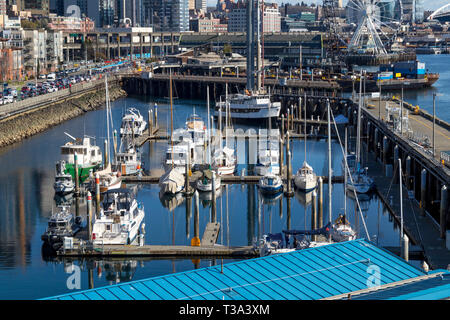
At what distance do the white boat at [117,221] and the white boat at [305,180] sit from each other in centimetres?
887

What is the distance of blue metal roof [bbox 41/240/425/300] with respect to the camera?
44.2 ft

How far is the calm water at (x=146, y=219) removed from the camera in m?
23.9

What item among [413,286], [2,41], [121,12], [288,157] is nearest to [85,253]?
[288,157]

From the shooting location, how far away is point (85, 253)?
25188mm

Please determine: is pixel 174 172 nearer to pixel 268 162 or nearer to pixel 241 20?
pixel 268 162

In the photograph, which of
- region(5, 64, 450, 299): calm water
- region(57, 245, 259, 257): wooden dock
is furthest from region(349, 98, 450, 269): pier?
region(57, 245, 259, 257): wooden dock

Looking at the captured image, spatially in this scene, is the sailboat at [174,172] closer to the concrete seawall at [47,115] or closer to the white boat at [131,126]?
the white boat at [131,126]

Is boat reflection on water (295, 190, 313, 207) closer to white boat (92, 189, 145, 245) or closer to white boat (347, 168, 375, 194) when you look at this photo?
white boat (347, 168, 375, 194)

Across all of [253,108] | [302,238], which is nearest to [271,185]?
[302,238]

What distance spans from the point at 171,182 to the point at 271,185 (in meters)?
4.34

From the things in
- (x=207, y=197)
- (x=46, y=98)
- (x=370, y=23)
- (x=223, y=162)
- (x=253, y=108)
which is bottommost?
(x=207, y=197)

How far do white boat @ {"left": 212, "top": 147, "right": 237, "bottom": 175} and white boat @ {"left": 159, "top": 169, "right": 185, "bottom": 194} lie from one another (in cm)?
274

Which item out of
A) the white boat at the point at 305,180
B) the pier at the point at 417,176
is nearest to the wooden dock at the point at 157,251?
the pier at the point at 417,176

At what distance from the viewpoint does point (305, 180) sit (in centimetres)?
3441
